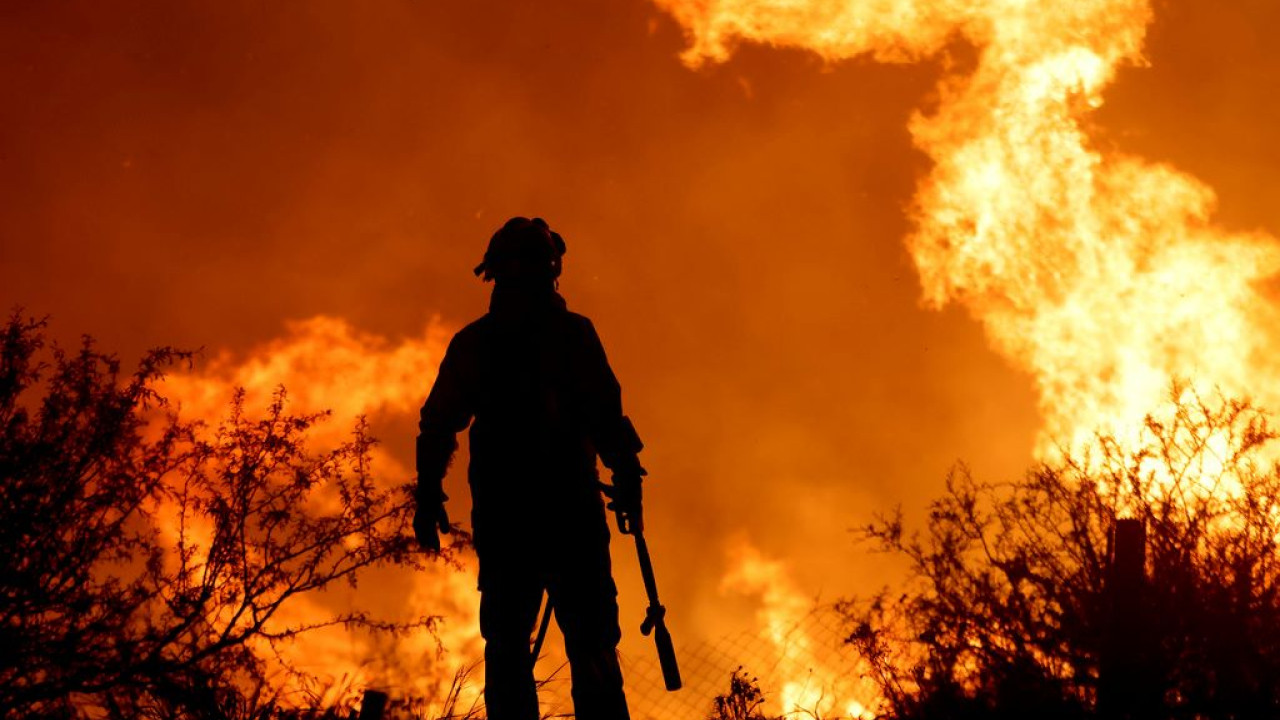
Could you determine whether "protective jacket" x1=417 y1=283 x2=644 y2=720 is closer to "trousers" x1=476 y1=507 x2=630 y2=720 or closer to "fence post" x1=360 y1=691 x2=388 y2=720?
"trousers" x1=476 y1=507 x2=630 y2=720

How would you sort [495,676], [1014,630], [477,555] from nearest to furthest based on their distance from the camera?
[495,676], [477,555], [1014,630]

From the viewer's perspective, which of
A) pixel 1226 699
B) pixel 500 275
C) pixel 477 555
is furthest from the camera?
pixel 1226 699

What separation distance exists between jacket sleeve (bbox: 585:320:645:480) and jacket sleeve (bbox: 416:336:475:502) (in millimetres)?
714

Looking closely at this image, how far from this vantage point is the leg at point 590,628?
161 inches

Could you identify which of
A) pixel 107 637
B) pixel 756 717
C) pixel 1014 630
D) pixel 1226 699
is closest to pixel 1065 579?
pixel 1014 630

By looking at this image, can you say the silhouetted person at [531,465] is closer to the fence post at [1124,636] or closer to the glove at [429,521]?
the glove at [429,521]

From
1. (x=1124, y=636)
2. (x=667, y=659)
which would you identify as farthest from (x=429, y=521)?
(x=1124, y=636)

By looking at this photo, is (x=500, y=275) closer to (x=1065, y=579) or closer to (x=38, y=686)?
(x=38, y=686)

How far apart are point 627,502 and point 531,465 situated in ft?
2.20

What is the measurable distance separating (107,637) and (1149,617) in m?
13.4

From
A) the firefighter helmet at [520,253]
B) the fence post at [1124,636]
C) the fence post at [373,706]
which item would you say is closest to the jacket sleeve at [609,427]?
the firefighter helmet at [520,253]

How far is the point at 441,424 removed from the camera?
476cm

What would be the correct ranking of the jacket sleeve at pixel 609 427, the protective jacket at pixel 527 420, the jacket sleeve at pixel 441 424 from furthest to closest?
the jacket sleeve at pixel 609 427 < the jacket sleeve at pixel 441 424 < the protective jacket at pixel 527 420

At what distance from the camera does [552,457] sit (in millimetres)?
4578
